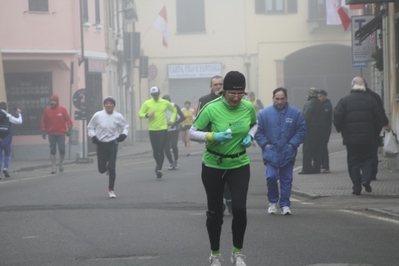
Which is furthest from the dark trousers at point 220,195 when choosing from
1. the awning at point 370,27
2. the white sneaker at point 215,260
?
the awning at point 370,27

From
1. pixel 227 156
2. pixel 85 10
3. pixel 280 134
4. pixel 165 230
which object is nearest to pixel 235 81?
pixel 227 156

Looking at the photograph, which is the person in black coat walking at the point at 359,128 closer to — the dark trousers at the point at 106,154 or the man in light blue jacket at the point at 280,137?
the man in light blue jacket at the point at 280,137

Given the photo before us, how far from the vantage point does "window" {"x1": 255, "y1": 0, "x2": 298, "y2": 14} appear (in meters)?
46.4

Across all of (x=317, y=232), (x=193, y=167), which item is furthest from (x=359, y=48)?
(x=317, y=232)

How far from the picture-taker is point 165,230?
1042cm

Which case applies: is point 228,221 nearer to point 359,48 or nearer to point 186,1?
point 359,48

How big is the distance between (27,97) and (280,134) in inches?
808

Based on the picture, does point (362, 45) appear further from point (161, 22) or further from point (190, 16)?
point (190, 16)

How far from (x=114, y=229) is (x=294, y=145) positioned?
8.94 feet

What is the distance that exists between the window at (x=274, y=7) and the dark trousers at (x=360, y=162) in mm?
32638

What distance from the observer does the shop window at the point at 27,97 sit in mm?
31156

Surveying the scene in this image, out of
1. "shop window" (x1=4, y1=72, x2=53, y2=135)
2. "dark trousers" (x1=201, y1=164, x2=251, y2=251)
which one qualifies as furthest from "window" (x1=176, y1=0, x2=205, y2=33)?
"dark trousers" (x1=201, y1=164, x2=251, y2=251)

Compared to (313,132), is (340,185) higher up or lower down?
lower down

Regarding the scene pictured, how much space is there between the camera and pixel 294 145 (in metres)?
11.9
